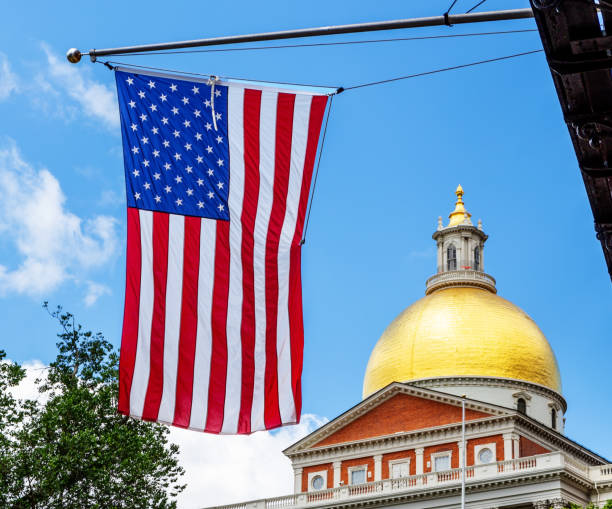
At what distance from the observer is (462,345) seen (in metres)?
78.8

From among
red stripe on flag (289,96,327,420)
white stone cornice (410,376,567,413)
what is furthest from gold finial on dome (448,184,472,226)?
red stripe on flag (289,96,327,420)

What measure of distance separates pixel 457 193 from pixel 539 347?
62.5 ft

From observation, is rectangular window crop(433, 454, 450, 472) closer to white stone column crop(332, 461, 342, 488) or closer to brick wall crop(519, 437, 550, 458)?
brick wall crop(519, 437, 550, 458)

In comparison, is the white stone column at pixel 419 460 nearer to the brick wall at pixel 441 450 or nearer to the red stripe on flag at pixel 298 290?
the brick wall at pixel 441 450

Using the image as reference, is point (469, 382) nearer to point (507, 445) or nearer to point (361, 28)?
point (507, 445)

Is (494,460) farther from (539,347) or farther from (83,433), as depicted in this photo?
(83,433)

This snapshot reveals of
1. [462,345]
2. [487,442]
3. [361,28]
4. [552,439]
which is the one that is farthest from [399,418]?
[361,28]

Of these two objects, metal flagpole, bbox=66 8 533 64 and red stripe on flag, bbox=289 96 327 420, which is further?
red stripe on flag, bbox=289 96 327 420

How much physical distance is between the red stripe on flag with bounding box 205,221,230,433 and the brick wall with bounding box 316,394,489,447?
52.9m

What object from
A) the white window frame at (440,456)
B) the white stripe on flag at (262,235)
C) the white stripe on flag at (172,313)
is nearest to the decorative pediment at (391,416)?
the white window frame at (440,456)

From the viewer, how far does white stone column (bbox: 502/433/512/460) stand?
67875 mm

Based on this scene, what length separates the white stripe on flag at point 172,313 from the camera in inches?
754

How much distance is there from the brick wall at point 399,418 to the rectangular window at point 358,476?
1.95 metres

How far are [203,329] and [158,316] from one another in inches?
29.5
